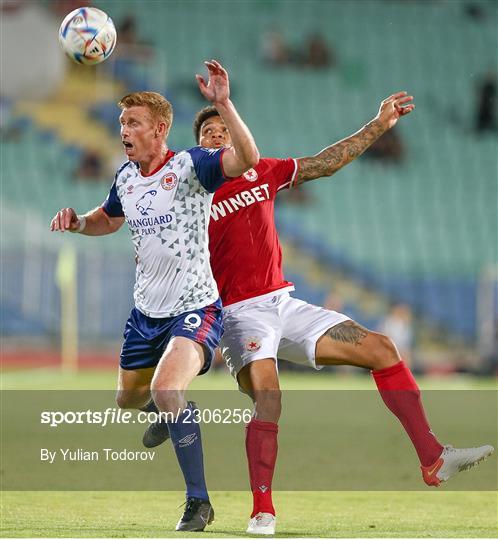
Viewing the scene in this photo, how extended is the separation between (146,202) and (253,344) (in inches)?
40.8

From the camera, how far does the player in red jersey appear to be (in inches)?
265

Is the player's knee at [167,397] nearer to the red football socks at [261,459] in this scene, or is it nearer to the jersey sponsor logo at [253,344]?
the red football socks at [261,459]

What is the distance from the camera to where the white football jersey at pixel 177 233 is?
657 centimetres

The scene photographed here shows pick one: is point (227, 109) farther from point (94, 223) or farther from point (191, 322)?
point (94, 223)

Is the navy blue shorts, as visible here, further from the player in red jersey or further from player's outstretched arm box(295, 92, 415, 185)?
player's outstretched arm box(295, 92, 415, 185)

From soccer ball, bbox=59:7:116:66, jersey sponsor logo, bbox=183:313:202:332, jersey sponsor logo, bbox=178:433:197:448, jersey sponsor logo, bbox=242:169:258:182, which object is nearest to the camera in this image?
jersey sponsor logo, bbox=178:433:197:448

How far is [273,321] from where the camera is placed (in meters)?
6.97

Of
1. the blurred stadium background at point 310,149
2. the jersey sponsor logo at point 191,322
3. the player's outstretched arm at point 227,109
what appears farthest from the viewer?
the blurred stadium background at point 310,149

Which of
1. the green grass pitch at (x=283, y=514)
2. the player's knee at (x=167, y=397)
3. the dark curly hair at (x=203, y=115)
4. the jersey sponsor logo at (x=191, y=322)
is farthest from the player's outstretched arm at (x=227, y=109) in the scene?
the green grass pitch at (x=283, y=514)

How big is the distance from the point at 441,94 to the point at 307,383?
12.5m

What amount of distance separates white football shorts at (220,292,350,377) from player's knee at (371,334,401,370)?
26 centimetres

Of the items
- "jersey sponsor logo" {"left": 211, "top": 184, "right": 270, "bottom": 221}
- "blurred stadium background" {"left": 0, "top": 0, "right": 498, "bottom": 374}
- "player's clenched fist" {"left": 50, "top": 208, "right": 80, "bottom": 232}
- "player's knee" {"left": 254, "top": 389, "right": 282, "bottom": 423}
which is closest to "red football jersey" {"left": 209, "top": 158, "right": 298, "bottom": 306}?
"jersey sponsor logo" {"left": 211, "top": 184, "right": 270, "bottom": 221}

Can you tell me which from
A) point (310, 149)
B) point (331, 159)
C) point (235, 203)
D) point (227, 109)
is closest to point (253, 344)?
point (235, 203)

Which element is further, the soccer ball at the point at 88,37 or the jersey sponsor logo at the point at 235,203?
the soccer ball at the point at 88,37
